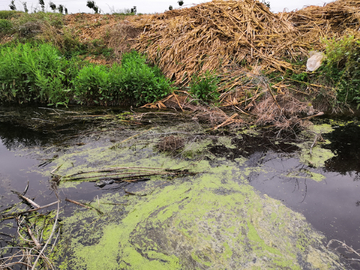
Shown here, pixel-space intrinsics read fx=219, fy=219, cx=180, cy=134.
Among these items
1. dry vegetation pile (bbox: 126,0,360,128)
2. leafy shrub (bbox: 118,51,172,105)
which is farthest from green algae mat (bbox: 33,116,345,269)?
dry vegetation pile (bbox: 126,0,360,128)

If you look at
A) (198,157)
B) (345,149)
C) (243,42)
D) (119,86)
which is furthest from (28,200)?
(243,42)

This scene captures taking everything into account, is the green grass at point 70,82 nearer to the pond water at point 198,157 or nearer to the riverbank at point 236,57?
the riverbank at point 236,57

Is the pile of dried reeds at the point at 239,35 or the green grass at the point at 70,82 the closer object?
the green grass at the point at 70,82

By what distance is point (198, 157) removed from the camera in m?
2.99

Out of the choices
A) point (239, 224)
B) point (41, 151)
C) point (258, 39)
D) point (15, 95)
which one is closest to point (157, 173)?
point (239, 224)

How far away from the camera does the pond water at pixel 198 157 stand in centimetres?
221

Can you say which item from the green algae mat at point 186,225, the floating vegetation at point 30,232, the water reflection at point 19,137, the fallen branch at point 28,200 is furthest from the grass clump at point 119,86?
the floating vegetation at point 30,232

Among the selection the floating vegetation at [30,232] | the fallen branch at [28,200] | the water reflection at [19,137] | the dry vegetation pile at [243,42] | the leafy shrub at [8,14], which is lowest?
the floating vegetation at [30,232]

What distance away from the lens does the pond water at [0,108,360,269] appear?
7.24 ft

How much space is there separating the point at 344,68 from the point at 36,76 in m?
6.67

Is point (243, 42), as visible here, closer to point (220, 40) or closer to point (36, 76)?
point (220, 40)

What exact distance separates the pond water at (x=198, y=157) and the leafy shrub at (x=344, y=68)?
76 cm

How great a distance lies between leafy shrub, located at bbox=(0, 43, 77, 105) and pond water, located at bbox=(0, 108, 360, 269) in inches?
24.1

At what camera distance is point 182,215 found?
204 cm
